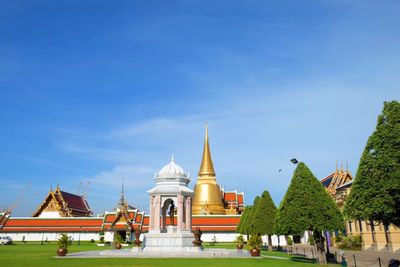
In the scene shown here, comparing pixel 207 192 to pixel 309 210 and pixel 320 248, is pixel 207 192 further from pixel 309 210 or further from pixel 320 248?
pixel 320 248

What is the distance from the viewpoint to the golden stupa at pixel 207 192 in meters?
93.2

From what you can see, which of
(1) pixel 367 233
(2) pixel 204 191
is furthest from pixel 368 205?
(2) pixel 204 191

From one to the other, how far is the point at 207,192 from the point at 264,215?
5109cm

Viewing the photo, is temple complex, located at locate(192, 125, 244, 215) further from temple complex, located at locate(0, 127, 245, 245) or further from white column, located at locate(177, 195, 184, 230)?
white column, located at locate(177, 195, 184, 230)

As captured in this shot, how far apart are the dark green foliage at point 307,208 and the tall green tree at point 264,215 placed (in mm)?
16417

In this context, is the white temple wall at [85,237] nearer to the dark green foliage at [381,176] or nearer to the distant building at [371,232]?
the distant building at [371,232]

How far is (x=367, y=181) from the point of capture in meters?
21.0

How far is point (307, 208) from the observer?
28344mm

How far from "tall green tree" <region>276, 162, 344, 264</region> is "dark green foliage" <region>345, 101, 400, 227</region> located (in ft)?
19.8

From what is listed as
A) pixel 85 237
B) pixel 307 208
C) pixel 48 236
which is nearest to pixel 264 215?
pixel 307 208

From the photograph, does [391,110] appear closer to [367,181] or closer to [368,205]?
[367,181]

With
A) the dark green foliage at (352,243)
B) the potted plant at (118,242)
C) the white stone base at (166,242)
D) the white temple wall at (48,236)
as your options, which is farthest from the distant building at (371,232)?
the white temple wall at (48,236)

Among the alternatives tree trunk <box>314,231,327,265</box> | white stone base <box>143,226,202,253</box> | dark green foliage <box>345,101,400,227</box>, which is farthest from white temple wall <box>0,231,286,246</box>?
dark green foliage <box>345,101,400,227</box>

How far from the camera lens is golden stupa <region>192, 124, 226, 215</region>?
9319 centimetres
